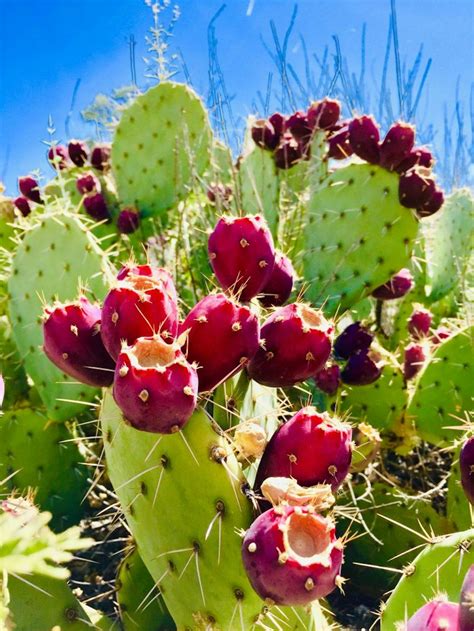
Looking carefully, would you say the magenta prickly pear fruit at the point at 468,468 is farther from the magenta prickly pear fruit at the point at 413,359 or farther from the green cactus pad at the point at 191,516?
the magenta prickly pear fruit at the point at 413,359

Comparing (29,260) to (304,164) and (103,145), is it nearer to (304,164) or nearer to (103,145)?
(304,164)

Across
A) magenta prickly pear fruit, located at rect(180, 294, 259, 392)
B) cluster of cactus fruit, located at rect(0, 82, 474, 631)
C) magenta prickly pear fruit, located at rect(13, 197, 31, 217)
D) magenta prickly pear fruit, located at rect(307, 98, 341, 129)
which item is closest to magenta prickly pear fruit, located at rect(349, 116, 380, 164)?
cluster of cactus fruit, located at rect(0, 82, 474, 631)

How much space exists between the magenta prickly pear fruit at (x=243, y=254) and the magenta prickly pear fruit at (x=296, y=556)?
40 cm

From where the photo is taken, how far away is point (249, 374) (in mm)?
999

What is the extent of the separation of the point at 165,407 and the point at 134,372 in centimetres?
6

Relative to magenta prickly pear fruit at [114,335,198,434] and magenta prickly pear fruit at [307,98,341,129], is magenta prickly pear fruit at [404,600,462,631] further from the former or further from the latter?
magenta prickly pear fruit at [307,98,341,129]

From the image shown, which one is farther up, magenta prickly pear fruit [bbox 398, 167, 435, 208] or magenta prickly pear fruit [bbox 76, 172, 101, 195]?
magenta prickly pear fruit [bbox 76, 172, 101, 195]

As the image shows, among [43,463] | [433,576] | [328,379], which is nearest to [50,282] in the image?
[43,463]

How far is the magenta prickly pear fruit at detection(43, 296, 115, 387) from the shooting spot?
0.93 metres

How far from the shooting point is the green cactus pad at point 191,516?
0.88 m

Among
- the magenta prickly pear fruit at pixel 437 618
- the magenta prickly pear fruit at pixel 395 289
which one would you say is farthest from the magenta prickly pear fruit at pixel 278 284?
the magenta prickly pear fruit at pixel 395 289

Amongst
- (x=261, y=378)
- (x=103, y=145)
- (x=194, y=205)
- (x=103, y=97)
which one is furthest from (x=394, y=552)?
(x=103, y=97)

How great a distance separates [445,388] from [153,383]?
1.45 meters

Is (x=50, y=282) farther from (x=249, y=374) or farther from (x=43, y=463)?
(x=249, y=374)
